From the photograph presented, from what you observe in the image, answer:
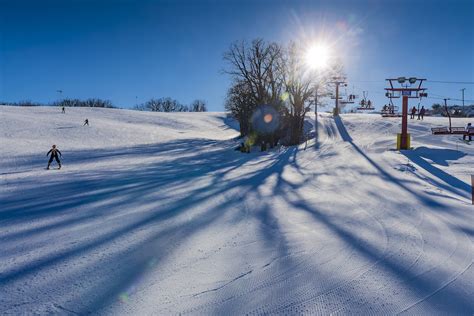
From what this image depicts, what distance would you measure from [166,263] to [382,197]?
710 centimetres

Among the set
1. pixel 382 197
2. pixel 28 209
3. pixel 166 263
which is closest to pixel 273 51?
pixel 382 197

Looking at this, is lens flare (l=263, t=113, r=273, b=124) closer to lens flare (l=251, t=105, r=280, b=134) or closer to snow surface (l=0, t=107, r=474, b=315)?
lens flare (l=251, t=105, r=280, b=134)

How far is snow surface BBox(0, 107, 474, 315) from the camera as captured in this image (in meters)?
4.20

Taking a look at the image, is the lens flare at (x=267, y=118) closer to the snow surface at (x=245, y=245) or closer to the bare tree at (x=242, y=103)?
the bare tree at (x=242, y=103)

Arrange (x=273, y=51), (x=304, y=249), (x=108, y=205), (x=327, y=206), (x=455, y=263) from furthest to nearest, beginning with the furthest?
1. (x=273, y=51)
2. (x=108, y=205)
3. (x=327, y=206)
4. (x=304, y=249)
5. (x=455, y=263)

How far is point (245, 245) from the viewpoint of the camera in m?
6.13

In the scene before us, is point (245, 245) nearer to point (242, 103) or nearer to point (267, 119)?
point (267, 119)

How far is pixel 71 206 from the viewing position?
31.1 feet

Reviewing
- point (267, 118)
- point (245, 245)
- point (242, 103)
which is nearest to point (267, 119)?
point (267, 118)

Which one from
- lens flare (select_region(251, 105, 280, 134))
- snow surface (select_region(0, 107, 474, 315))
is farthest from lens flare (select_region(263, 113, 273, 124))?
snow surface (select_region(0, 107, 474, 315))

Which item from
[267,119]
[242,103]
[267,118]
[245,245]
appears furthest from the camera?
[242,103]

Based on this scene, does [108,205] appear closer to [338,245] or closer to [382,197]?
[338,245]

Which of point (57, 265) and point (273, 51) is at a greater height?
point (273, 51)

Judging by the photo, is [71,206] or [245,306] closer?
[245,306]
